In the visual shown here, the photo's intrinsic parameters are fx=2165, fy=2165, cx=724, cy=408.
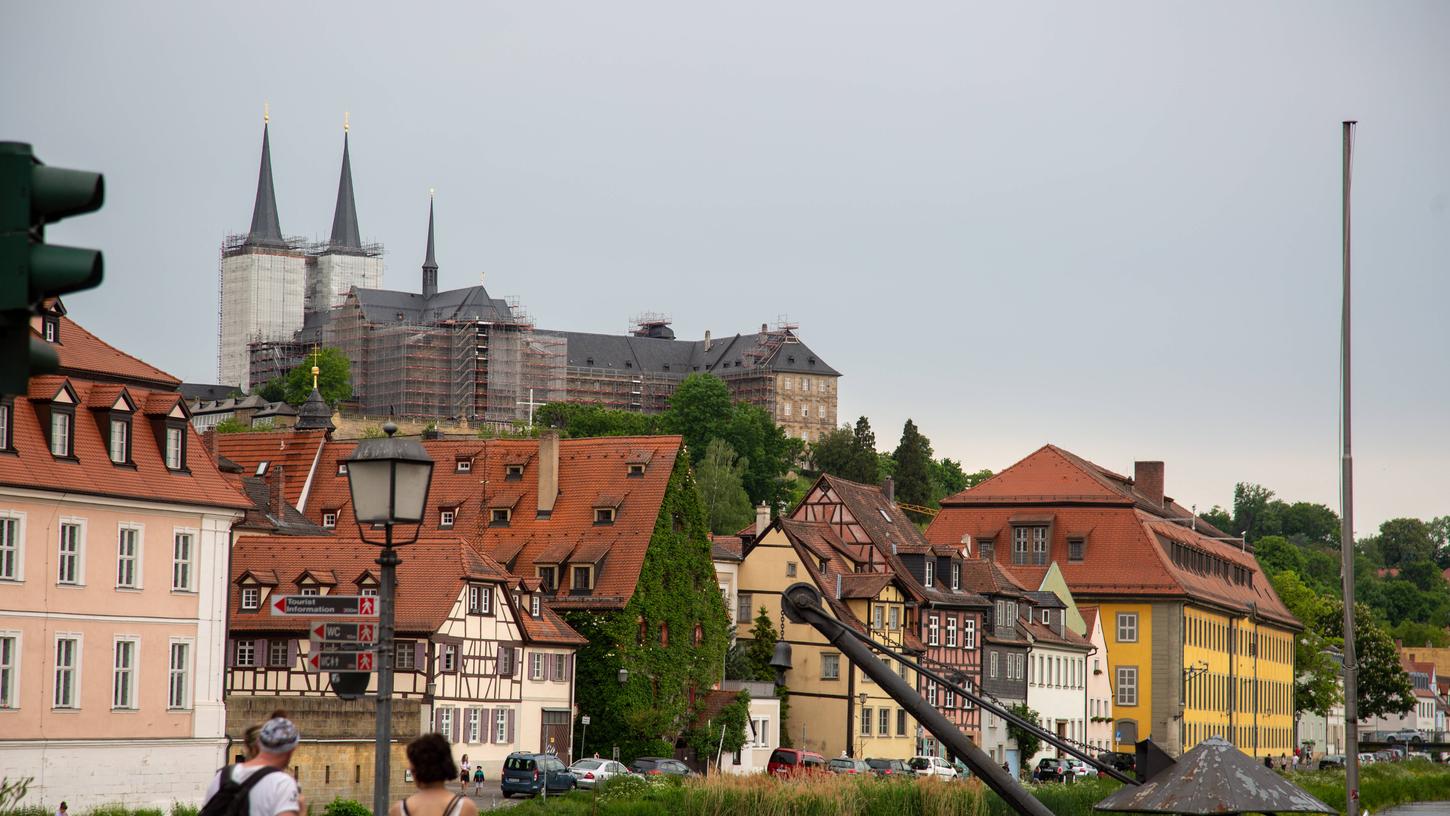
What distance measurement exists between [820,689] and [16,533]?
126ft

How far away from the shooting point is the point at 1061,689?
91.8 m

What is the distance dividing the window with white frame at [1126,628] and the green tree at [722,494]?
57421 millimetres

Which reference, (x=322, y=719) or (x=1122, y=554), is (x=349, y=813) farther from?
(x=1122, y=554)

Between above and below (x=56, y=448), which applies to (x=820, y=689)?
below

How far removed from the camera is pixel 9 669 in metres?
45.7

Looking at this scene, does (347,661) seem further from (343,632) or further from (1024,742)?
(1024,742)

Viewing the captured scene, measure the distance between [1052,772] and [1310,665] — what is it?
6541 centimetres

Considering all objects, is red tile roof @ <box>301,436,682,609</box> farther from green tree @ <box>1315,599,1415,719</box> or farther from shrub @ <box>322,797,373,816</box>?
green tree @ <box>1315,599,1415,719</box>

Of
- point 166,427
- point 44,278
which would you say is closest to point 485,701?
point 166,427

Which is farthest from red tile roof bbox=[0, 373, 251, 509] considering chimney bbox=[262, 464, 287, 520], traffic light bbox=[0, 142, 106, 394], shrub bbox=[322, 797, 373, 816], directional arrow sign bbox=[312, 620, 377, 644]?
traffic light bbox=[0, 142, 106, 394]

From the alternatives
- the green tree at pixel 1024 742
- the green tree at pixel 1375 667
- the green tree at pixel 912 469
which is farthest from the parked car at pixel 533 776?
the green tree at pixel 912 469

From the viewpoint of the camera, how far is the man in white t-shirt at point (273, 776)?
33.4 ft

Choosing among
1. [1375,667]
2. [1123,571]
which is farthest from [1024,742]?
[1375,667]

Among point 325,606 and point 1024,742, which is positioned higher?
point 325,606
